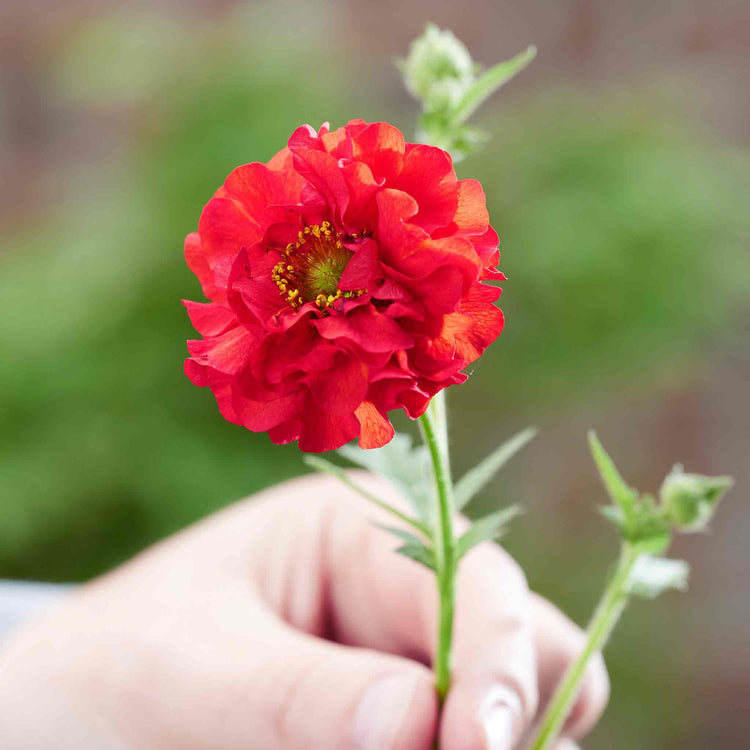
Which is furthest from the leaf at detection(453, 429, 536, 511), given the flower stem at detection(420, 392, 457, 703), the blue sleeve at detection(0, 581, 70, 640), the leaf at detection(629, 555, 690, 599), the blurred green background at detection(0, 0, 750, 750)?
the blurred green background at detection(0, 0, 750, 750)

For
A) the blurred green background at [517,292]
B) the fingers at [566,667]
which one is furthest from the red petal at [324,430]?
the blurred green background at [517,292]

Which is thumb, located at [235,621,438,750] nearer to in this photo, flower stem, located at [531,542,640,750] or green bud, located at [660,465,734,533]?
flower stem, located at [531,542,640,750]

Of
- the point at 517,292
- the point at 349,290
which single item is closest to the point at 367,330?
the point at 349,290

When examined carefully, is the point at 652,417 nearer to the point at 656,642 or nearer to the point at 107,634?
the point at 656,642

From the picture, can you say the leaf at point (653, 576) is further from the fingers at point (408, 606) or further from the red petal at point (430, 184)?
the red petal at point (430, 184)

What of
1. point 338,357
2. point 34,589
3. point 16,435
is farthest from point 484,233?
point 16,435
